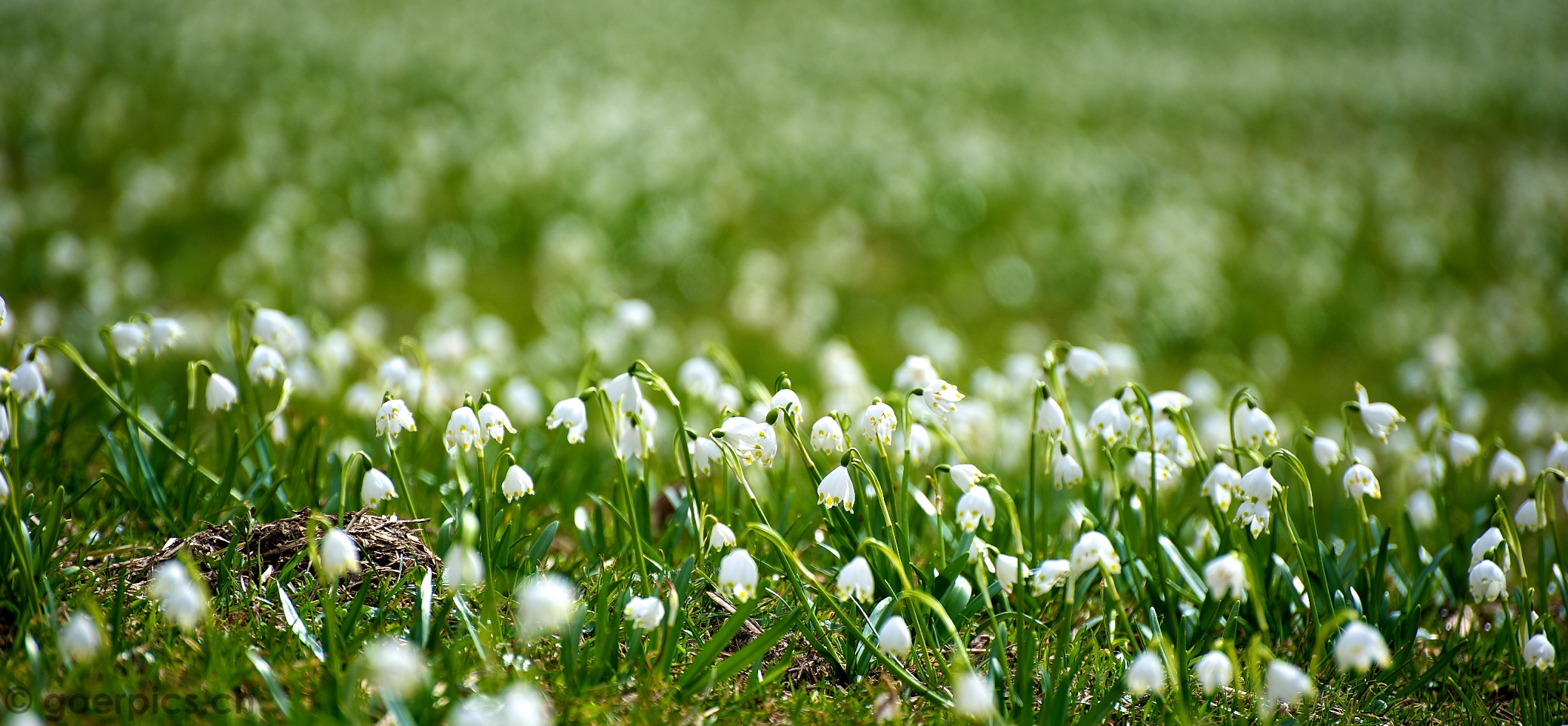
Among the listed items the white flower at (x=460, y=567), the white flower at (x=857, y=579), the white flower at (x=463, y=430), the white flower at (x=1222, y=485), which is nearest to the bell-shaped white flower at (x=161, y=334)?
the white flower at (x=463, y=430)

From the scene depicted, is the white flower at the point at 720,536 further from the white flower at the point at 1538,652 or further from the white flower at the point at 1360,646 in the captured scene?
the white flower at the point at 1538,652

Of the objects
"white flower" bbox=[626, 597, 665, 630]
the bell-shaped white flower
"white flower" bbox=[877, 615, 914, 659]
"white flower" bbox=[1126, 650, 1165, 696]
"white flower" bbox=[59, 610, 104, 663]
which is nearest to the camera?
"white flower" bbox=[59, 610, 104, 663]

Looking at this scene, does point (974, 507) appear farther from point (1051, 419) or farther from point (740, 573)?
point (740, 573)

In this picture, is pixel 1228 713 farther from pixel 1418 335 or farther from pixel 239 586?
pixel 1418 335

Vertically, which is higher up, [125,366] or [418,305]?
[418,305]

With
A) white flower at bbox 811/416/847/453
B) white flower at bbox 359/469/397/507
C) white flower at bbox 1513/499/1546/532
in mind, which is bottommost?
white flower at bbox 359/469/397/507

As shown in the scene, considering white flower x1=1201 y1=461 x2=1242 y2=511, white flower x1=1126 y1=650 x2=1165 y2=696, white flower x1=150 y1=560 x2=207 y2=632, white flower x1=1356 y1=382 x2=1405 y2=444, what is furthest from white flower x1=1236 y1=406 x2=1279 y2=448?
white flower x1=150 y1=560 x2=207 y2=632

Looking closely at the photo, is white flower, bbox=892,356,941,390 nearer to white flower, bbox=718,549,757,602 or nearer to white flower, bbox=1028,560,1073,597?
white flower, bbox=1028,560,1073,597

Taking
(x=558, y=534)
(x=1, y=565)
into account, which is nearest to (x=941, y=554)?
(x=558, y=534)
